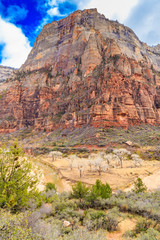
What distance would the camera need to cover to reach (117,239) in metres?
7.96

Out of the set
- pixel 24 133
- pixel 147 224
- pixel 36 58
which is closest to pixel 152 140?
pixel 147 224

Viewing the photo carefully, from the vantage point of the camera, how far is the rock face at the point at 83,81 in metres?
59.8

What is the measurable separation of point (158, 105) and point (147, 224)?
244 feet

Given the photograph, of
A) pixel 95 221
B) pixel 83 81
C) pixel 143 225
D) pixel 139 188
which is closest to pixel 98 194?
pixel 95 221

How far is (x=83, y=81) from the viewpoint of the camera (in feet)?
253

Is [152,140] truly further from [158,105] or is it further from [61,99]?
[61,99]

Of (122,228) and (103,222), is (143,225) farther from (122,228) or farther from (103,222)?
(103,222)

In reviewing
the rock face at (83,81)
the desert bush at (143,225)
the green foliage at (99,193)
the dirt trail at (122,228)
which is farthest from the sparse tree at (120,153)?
the desert bush at (143,225)

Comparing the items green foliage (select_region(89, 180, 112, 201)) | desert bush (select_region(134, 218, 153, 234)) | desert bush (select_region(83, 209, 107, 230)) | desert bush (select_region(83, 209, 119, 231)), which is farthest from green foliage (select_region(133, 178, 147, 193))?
desert bush (select_region(83, 209, 107, 230))

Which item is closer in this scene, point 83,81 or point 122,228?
point 122,228

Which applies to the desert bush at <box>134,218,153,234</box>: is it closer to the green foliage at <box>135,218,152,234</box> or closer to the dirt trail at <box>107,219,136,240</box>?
the green foliage at <box>135,218,152,234</box>

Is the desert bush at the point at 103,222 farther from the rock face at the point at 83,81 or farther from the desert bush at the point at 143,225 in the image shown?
the rock face at the point at 83,81

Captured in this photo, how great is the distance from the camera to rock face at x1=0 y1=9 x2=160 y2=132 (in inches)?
2356

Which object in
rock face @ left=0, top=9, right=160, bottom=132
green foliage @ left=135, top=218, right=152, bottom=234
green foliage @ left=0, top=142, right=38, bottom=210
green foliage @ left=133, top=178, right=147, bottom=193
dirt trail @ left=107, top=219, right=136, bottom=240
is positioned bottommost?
green foliage @ left=133, top=178, right=147, bottom=193
